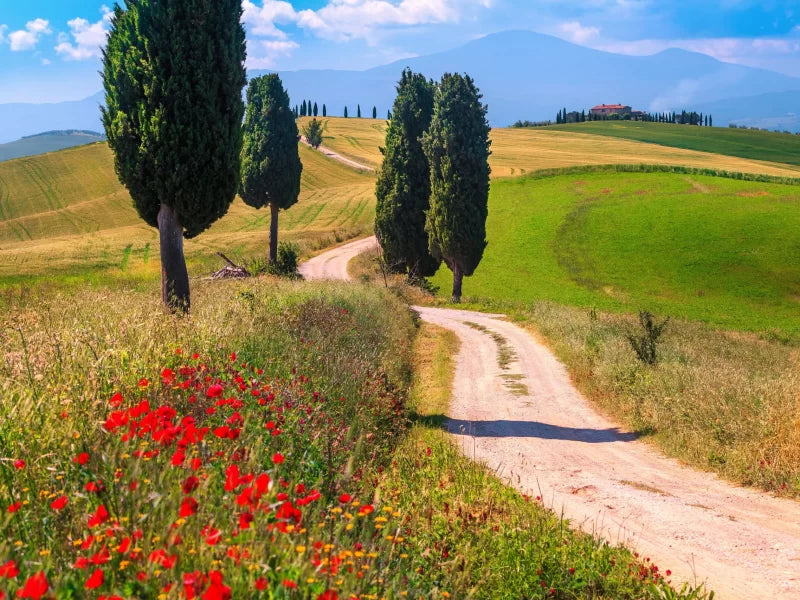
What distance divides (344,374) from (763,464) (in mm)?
7238

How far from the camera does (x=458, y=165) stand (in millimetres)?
42281

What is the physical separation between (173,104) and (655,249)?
48585 millimetres

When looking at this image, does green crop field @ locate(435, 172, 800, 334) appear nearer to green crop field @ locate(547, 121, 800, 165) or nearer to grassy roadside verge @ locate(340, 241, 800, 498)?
grassy roadside verge @ locate(340, 241, 800, 498)

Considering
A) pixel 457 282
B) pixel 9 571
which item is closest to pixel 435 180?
pixel 457 282

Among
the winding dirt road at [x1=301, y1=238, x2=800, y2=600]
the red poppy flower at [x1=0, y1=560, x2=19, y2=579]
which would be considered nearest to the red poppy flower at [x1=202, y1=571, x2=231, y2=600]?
the red poppy flower at [x1=0, y1=560, x2=19, y2=579]

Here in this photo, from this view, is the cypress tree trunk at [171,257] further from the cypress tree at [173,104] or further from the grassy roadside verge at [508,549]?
the grassy roadside verge at [508,549]

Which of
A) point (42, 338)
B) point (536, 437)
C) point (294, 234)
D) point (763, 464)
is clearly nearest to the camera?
point (42, 338)

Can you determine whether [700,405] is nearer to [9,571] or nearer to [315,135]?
[9,571]

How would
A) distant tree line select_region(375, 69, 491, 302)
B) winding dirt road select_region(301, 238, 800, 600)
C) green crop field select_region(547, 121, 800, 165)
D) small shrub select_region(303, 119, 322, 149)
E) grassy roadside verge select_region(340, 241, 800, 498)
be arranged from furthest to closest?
green crop field select_region(547, 121, 800, 165) < small shrub select_region(303, 119, 322, 149) < distant tree line select_region(375, 69, 491, 302) < grassy roadside verge select_region(340, 241, 800, 498) < winding dirt road select_region(301, 238, 800, 600)

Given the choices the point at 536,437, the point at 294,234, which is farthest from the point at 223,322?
the point at 294,234

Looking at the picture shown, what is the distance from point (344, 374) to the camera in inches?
473

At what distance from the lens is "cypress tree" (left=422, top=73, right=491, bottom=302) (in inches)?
1661

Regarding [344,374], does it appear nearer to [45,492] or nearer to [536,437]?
[536,437]

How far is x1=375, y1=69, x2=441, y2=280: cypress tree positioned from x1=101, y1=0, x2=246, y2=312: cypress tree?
2969 centimetres
